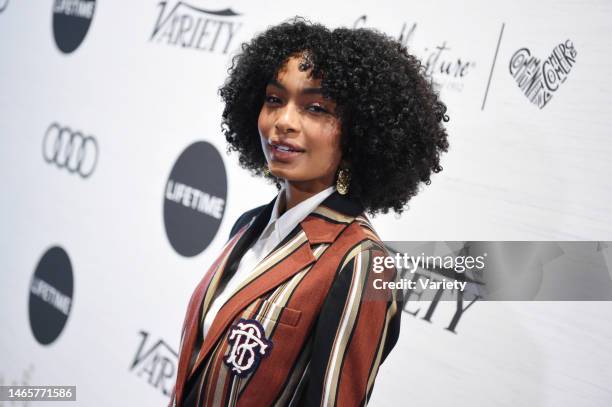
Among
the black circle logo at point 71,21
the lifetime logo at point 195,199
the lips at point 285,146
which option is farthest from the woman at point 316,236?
the black circle logo at point 71,21

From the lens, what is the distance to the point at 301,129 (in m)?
1.24

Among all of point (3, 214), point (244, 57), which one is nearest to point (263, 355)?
point (244, 57)

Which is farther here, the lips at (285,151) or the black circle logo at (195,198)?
the black circle logo at (195,198)

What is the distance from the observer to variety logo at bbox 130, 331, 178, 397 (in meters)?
2.34

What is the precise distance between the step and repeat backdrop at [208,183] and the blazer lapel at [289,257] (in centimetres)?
50

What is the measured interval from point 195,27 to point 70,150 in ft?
2.64

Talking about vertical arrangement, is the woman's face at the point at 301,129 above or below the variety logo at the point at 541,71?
below

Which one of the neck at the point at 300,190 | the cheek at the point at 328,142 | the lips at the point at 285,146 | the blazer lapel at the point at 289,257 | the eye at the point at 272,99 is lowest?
the blazer lapel at the point at 289,257

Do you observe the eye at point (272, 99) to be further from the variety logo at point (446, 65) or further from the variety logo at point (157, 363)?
the variety logo at point (157, 363)

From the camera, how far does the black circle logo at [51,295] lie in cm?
285

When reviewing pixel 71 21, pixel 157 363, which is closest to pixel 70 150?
pixel 71 21

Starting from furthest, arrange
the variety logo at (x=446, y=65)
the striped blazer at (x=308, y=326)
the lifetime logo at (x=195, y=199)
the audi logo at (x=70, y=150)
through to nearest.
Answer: the audi logo at (x=70, y=150)
the lifetime logo at (x=195, y=199)
the variety logo at (x=446, y=65)
the striped blazer at (x=308, y=326)

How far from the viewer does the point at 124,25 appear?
269 cm

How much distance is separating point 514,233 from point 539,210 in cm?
7
